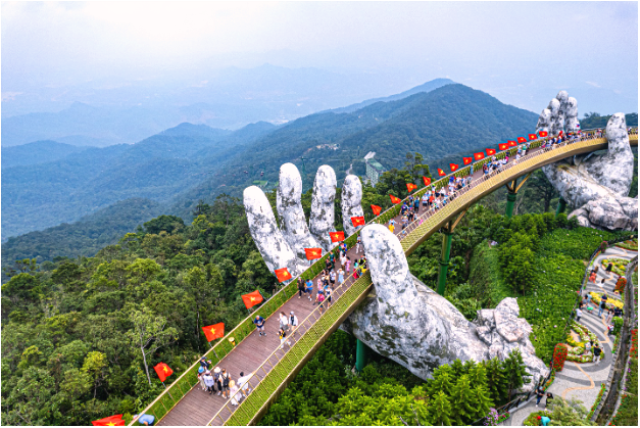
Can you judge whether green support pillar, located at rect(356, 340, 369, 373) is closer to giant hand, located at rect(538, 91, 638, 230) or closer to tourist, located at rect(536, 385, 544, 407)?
tourist, located at rect(536, 385, 544, 407)

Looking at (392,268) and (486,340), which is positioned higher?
(392,268)

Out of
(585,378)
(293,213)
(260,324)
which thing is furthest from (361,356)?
(585,378)

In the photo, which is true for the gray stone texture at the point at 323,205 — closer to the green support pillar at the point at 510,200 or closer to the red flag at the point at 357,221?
the red flag at the point at 357,221

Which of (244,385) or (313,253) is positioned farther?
(313,253)

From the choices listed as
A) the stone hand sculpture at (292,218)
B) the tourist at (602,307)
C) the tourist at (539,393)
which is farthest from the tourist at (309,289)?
the tourist at (602,307)

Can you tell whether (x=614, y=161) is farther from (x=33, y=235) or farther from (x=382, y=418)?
(x=33, y=235)

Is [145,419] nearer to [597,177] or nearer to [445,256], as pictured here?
[445,256]

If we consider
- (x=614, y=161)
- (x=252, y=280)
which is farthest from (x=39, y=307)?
(x=614, y=161)
